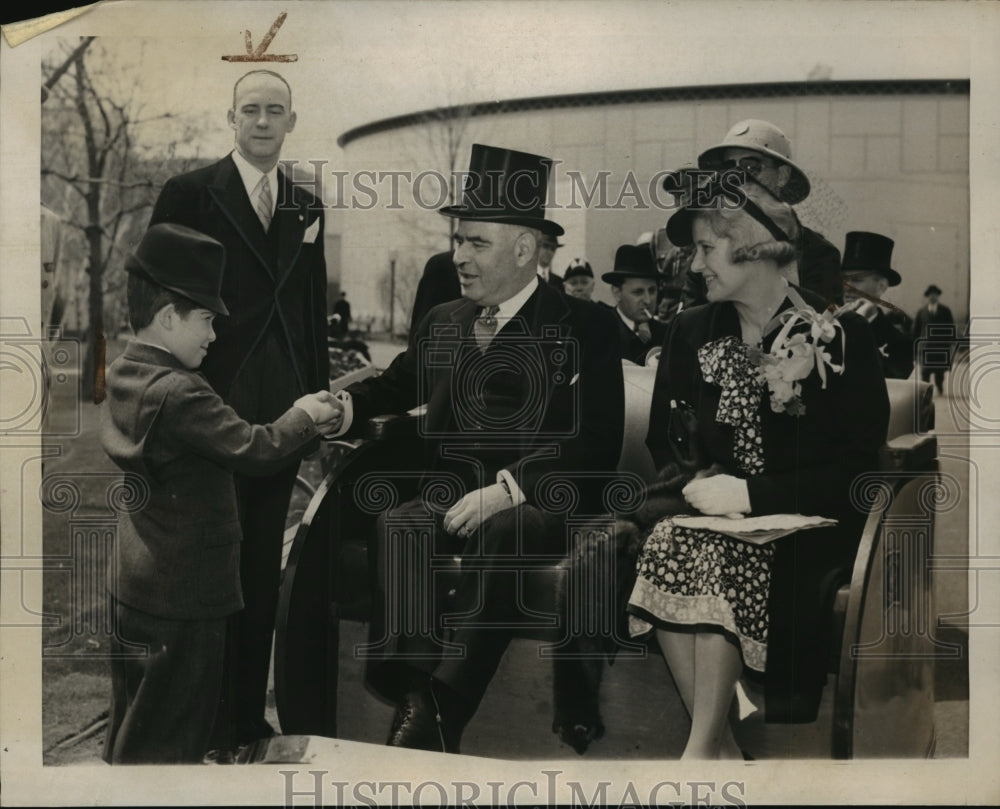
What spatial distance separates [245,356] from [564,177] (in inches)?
56.5

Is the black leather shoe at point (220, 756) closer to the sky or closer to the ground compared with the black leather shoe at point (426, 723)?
closer to the ground

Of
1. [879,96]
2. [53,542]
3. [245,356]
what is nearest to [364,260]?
[245,356]

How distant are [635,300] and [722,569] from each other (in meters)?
1.11

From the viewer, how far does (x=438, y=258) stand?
446 cm

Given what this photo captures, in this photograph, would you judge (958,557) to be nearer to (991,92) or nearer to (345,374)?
(991,92)

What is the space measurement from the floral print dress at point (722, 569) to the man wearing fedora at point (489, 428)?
1.12ft

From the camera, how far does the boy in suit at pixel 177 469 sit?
4.36 metres

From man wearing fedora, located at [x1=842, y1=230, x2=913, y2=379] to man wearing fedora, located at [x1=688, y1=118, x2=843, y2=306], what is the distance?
5 cm

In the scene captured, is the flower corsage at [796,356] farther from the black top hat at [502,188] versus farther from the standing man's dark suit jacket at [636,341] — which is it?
the black top hat at [502,188]

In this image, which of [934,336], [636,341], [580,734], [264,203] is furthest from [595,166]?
[580,734]

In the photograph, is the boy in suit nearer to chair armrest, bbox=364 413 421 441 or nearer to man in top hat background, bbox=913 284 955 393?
chair armrest, bbox=364 413 421 441

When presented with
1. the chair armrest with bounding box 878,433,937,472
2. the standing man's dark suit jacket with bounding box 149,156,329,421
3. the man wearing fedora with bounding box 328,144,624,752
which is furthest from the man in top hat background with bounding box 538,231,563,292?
the chair armrest with bounding box 878,433,937,472

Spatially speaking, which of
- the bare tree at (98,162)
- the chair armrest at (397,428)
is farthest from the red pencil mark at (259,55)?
the chair armrest at (397,428)

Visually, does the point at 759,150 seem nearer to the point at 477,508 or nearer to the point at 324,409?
the point at 477,508
